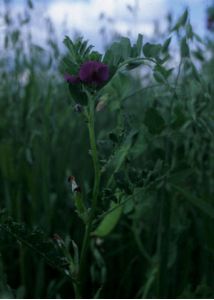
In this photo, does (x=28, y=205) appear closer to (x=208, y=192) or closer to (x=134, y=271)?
(x=134, y=271)

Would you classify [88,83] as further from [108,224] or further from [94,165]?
[108,224]

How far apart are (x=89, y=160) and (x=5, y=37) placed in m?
0.51

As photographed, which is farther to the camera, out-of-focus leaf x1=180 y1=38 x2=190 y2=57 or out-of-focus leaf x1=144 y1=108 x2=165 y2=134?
out-of-focus leaf x1=180 y1=38 x2=190 y2=57

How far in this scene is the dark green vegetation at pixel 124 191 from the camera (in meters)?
0.76

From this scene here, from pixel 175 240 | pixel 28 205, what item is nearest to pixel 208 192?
pixel 175 240

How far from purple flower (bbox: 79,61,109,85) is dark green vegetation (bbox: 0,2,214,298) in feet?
0.12

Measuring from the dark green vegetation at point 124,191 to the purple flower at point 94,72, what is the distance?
4cm

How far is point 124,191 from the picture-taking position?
0.75 metres

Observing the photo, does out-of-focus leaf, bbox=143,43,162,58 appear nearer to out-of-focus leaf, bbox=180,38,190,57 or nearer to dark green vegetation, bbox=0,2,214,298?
dark green vegetation, bbox=0,2,214,298

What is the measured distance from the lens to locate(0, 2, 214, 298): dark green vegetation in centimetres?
76

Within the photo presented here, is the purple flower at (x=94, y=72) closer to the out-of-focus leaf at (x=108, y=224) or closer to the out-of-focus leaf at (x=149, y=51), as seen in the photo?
the out-of-focus leaf at (x=149, y=51)

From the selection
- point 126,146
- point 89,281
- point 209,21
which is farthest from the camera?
point 209,21

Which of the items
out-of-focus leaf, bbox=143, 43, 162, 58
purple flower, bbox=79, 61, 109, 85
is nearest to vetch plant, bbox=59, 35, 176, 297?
purple flower, bbox=79, 61, 109, 85

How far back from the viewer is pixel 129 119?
0.87m
